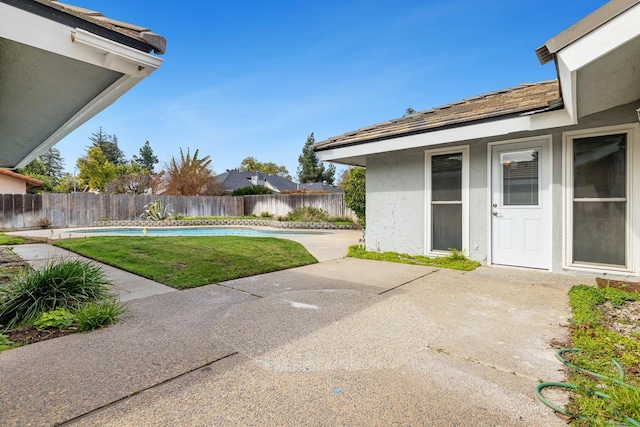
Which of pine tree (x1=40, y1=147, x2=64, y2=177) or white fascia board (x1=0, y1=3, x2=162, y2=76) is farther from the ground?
pine tree (x1=40, y1=147, x2=64, y2=177)

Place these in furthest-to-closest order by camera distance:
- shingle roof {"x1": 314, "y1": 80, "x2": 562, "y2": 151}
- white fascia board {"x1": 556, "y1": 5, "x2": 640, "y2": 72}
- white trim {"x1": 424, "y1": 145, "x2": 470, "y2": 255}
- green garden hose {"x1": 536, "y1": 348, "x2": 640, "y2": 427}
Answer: white trim {"x1": 424, "y1": 145, "x2": 470, "y2": 255}, shingle roof {"x1": 314, "y1": 80, "x2": 562, "y2": 151}, white fascia board {"x1": 556, "y1": 5, "x2": 640, "y2": 72}, green garden hose {"x1": 536, "y1": 348, "x2": 640, "y2": 427}

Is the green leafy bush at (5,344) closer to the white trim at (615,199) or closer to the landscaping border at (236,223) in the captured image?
the white trim at (615,199)

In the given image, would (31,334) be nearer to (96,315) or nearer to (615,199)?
(96,315)

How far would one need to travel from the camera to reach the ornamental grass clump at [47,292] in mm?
3070

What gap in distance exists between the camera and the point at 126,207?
1797 centimetres

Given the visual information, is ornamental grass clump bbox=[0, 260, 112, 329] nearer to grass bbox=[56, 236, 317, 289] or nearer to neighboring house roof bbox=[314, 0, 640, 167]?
grass bbox=[56, 236, 317, 289]

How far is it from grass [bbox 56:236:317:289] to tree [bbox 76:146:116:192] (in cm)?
2890

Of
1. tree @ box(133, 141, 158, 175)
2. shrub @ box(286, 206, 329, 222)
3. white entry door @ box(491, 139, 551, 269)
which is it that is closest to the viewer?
white entry door @ box(491, 139, 551, 269)

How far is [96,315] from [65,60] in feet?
7.62

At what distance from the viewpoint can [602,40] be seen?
2.86m

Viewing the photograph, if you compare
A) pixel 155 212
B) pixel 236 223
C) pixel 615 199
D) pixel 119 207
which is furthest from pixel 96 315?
pixel 119 207

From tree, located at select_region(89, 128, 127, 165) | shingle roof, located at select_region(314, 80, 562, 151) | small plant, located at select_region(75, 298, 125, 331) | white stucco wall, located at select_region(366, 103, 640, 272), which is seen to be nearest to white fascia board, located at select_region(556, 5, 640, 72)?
shingle roof, located at select_region(314, 80, 562, 151)

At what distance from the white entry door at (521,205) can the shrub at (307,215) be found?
1159 centimetres

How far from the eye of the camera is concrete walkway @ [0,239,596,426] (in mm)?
1705
